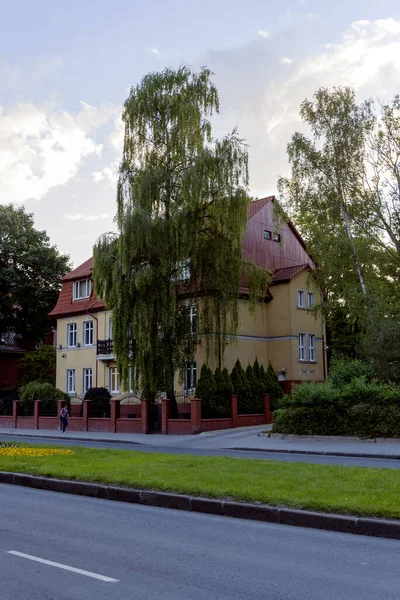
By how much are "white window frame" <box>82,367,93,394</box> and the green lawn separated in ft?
97.8

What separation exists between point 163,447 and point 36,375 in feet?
104

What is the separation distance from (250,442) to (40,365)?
33001 millimetres

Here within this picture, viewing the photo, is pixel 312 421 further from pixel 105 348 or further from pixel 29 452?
pixel 105 348

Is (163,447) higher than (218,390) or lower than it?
lower

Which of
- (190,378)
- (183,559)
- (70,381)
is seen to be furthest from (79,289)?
(183,559)

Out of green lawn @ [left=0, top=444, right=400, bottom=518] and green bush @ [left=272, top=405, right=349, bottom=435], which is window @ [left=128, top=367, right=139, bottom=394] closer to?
green bush @ [left=272, top=405, right=349, bottom=435]

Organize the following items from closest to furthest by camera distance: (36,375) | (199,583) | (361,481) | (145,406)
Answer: (199,583), (361,481), (145,406), (36,375)

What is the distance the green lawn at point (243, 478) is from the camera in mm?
9641

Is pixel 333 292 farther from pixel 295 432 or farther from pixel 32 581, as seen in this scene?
pixel 32 581

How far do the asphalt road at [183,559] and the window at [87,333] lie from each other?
124 feet

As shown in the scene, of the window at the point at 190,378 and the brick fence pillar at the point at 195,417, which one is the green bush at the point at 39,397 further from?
the brick fence pillar at the point at 195,417

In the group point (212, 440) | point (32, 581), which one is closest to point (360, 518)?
point (32, 581)

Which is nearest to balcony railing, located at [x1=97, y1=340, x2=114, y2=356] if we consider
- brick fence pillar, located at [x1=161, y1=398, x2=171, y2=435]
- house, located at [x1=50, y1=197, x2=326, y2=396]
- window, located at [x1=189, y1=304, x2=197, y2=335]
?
house, located at [x1=50, y1=197, x2=326, y2=396]

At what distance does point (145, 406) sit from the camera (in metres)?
33.6
